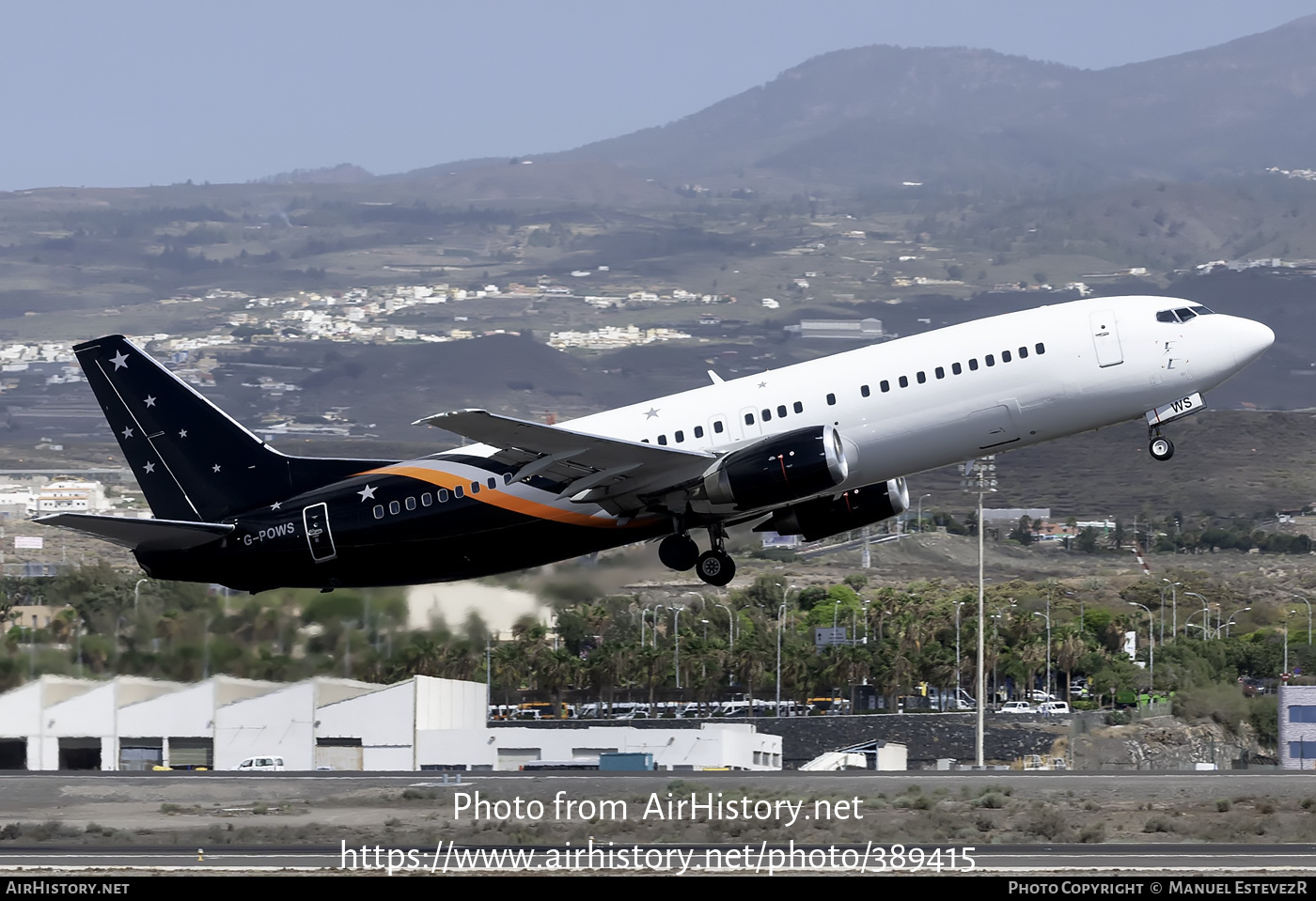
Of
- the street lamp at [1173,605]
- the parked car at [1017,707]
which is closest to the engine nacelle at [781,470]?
the parked car at [1017,707]

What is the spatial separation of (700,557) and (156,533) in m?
13.4

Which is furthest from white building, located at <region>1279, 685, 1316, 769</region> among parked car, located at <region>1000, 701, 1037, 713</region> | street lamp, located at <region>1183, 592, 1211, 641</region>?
street lamp, located at <region>1183, 592, 1211, 641</region>

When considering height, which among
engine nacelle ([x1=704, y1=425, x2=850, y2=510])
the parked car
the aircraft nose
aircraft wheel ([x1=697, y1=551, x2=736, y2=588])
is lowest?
the parked car

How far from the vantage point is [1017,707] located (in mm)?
114812

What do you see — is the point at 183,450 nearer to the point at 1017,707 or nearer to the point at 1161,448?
the point at 1161,448

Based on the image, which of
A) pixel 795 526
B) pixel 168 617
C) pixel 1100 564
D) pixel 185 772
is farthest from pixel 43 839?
pixel 1100 564

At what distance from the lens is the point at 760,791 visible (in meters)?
59.4

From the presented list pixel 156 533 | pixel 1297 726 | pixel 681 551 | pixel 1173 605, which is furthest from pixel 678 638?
pixel 156 533

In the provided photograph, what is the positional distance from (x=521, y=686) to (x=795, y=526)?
5853cm

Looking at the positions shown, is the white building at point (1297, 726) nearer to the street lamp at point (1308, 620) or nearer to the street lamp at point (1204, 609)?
the street lamp at point (1308, 620)

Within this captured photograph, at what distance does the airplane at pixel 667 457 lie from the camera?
42.2 meters

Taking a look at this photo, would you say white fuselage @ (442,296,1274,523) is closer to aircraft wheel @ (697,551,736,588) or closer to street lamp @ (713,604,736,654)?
aircraft wheel @ (697,551,736,588)

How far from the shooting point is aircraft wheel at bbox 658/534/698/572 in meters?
44.5

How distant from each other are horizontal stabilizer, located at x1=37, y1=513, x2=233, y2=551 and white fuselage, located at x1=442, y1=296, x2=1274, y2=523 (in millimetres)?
9888
